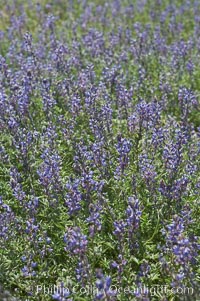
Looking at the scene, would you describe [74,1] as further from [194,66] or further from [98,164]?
[98,164]

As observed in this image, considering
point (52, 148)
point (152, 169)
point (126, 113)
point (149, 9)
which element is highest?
point (149, 9)

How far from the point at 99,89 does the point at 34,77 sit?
127cm

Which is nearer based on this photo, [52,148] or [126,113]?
[52,148]

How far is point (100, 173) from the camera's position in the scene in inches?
231

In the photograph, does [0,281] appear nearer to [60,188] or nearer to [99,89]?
[60,188]

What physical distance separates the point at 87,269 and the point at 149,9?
891cm

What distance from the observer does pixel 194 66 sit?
834 cm

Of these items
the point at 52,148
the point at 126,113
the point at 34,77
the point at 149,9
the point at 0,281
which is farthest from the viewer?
the point at 149,9

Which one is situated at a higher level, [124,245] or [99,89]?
[99,89]

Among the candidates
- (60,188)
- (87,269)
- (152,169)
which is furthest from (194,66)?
(87,269)

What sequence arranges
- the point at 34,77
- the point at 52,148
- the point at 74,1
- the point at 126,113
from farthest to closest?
the point at 74,1 → the point at 34,77 → the point at 126,113 → the point at 52,148

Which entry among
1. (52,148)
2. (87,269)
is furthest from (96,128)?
(87,269)

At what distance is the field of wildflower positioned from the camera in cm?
477

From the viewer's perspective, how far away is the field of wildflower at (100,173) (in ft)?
15.6
